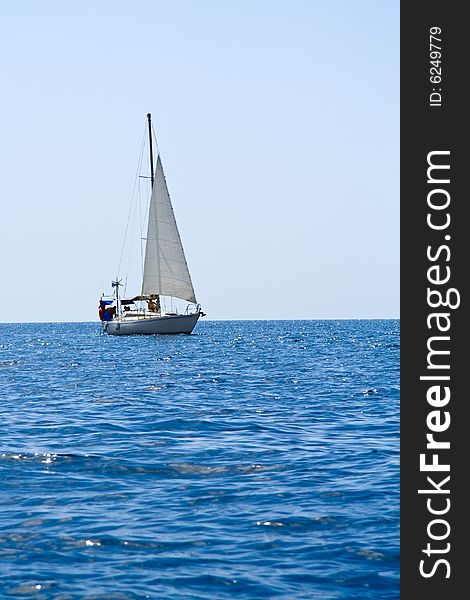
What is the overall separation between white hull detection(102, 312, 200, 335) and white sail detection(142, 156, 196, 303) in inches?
110

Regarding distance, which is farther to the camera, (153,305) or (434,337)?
(153,305)

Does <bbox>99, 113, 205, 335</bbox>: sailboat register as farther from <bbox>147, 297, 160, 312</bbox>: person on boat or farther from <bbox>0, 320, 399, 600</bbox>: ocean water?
<bbox>0, 320, 399, 600</bbox>: ocean water

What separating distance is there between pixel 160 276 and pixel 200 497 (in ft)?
217

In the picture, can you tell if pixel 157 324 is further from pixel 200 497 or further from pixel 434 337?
pixel 434 337

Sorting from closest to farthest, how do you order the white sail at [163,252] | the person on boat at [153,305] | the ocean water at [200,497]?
the ocean water at [200,497] < the white sail at [163,252] < the person on boat at [153,305]

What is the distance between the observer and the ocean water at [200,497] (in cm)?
1003

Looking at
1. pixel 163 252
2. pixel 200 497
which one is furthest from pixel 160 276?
pixel 200 497

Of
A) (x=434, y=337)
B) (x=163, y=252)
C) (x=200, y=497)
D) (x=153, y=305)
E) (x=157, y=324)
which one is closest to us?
(x=434, y=337)

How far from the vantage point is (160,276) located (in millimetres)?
79312

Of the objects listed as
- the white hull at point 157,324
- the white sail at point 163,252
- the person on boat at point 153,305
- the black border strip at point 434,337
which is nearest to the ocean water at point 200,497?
the black border strip at point 434,337

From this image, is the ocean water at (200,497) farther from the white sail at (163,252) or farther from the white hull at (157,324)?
the white hull at (157,324)

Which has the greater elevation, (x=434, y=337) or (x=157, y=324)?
(x=434, y=337)

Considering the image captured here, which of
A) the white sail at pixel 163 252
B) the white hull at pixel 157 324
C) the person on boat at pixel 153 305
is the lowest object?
the white hull at pixel 157 324

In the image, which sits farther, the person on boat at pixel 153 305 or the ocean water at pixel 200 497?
the person on boat at pixel 153 305
